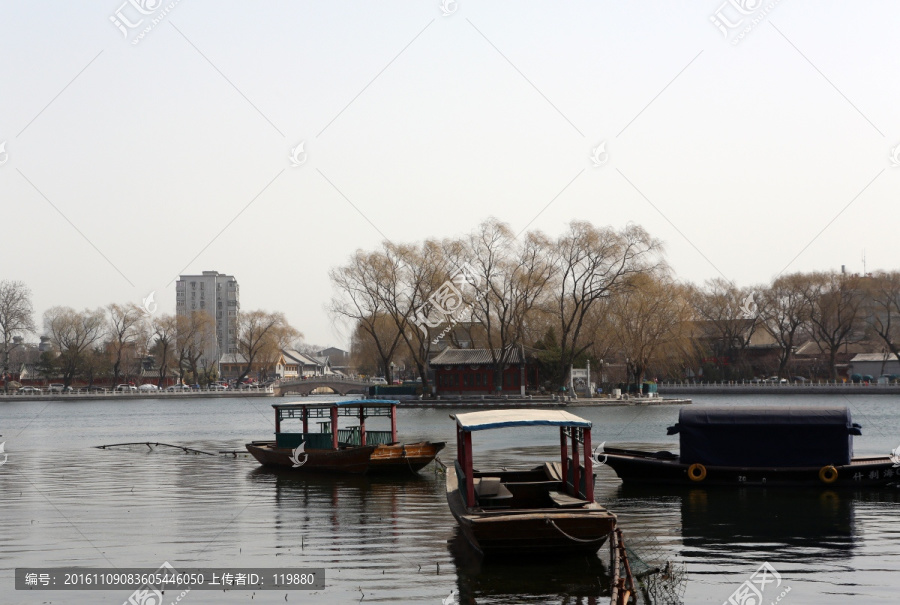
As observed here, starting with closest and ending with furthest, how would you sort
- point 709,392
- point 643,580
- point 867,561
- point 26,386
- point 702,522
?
point 643,580, point 867,561, point 702,522, point 709,392, point 26,386

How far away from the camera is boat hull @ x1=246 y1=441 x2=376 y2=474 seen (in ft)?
105

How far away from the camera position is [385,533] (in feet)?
70.9

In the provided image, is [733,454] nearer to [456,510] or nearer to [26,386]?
[456,510]

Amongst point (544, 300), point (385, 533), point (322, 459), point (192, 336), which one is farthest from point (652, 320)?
point (192, 336)

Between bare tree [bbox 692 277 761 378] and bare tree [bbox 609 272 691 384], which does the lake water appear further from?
bare tree [bbox 692 277 761 378]

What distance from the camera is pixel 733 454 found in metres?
27.8

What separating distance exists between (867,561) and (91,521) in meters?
18.1

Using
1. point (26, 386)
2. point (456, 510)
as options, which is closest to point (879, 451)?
point (456, 510)

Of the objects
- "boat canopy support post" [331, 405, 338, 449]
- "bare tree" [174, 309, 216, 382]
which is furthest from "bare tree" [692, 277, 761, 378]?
"boat canopy support post" [331, 405, 338, 449]

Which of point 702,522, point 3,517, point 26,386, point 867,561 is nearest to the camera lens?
point 867,561

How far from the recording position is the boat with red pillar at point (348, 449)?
105 ft

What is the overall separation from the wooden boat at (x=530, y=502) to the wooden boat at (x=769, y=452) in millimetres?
7412

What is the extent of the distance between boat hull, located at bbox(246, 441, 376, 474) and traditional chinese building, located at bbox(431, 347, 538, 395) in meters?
52.0

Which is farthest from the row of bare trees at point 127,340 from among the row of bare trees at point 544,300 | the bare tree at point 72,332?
the row of bare trees at point 544,300
